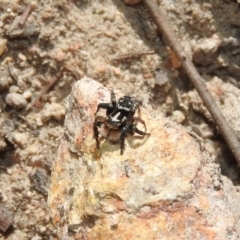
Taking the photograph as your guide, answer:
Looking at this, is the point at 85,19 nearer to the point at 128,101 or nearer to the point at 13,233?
the point at 128,101

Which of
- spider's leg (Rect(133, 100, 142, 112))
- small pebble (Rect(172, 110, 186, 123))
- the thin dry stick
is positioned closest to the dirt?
small pebble (Rect(172, 110, 186, 123))

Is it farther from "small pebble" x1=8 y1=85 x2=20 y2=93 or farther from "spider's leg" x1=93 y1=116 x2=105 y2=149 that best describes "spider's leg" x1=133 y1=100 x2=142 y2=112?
"small pebble" x1=8 y1=85 x2=20 y2=93

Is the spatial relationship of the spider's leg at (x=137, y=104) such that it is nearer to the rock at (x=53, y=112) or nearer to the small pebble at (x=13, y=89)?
the rock at (x=53, y=112)

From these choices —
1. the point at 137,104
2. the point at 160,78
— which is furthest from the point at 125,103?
the point at 160,78

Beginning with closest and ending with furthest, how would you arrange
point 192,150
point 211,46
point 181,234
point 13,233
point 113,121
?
point 181,234, point 192,150, point 113,121, point 13,233, point 211,46

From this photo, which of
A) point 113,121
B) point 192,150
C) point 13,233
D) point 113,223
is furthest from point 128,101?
point 13,233

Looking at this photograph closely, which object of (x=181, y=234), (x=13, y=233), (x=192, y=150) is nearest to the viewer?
(x=181, y=234)

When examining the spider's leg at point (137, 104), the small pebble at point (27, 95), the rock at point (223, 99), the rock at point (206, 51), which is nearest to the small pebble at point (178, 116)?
the rock at point (223, 99)
